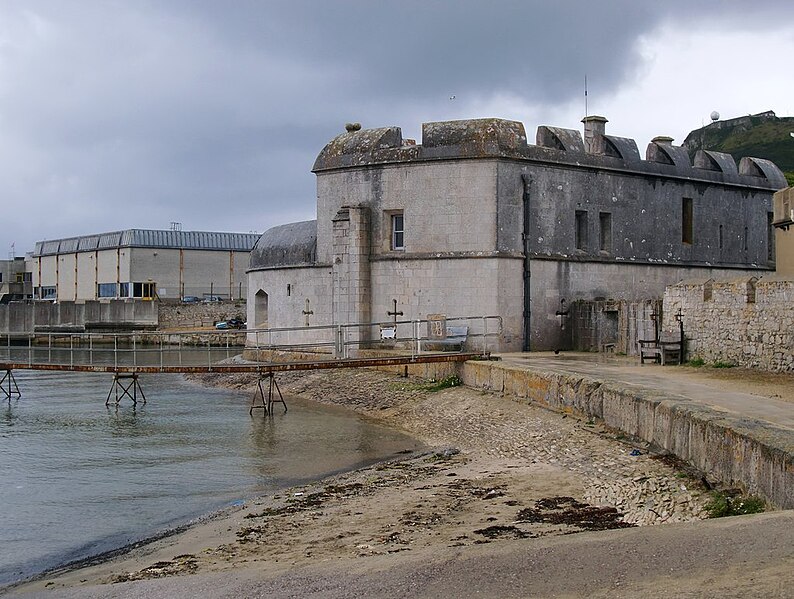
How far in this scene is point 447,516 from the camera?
1036 cm

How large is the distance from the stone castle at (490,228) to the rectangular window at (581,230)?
0.13 ft

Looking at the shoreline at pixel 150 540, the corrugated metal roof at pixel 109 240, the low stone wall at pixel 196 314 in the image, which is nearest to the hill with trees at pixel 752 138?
the low stone wall at pixel 196 314

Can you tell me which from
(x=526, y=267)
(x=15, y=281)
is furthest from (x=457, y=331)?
(x=15, y=281)

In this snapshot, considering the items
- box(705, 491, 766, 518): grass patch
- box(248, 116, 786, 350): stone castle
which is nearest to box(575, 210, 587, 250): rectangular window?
box(248, 116, 786, 350): stone castle

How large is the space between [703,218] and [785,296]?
45.5ft

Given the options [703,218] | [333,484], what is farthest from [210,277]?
[333,484]

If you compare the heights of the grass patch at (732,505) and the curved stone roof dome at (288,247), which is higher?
the curved stone roof dome at (288,247)

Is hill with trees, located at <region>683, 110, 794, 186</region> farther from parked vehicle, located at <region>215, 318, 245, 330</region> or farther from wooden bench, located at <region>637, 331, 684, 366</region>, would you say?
wooden bench, located at <region>637, 331, 684, 366</region>

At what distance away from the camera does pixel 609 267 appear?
2569 centimetres

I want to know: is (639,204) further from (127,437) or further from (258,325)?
(127,437)

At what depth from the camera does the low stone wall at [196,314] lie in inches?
2260

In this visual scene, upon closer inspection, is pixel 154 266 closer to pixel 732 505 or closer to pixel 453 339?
pixel 453 339

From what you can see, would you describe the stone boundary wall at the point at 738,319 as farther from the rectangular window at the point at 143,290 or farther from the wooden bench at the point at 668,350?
the rectangular window at the point at 143,290

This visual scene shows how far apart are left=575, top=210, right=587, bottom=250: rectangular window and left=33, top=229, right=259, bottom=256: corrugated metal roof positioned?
45719 millimetres
